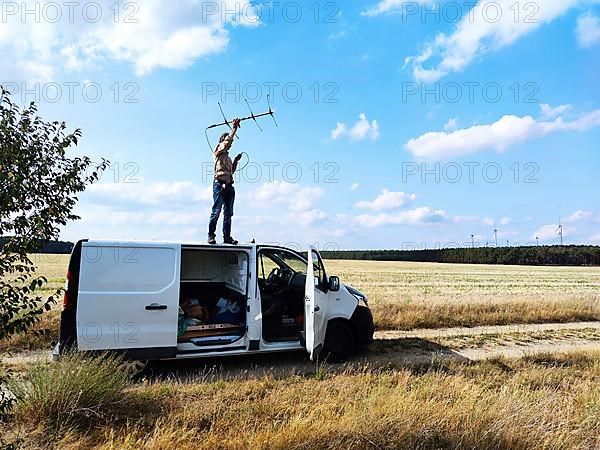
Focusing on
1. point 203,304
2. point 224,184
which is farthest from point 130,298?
point 224,184

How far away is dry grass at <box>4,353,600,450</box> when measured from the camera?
412 centimetres

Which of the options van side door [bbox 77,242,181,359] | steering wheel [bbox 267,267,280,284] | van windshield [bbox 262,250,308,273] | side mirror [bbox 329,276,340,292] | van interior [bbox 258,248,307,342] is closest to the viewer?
van side door [bbox 77,242,181,359]

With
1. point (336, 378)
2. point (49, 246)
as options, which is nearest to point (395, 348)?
point (336, 378)

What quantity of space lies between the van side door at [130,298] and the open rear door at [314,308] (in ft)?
6.58

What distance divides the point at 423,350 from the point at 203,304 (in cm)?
428

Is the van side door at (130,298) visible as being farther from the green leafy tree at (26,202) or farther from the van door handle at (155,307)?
the green leafy tree at (26,202)

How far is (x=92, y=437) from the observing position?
4.28m

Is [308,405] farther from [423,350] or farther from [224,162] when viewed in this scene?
[224,162]

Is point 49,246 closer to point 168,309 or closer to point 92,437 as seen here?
point 92,437

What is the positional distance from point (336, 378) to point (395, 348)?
133 inches

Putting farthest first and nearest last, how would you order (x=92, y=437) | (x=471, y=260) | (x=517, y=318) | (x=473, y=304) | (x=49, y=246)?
1. (x=471, y=260)
2. (x=473, y=304)
3. (x=517, y=318)
4. (x=92, y=437)
5. (x=49, y=246)

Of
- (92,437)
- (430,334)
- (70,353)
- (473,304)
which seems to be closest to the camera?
(92,437)

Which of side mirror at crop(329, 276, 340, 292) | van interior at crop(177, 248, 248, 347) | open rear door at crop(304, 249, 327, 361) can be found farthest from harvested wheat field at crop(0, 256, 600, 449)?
side mirror at crop(329, 276, 340, 292)

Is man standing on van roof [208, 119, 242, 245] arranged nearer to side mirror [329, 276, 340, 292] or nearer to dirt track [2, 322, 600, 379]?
side mirror [329, 276, 340, 292]
